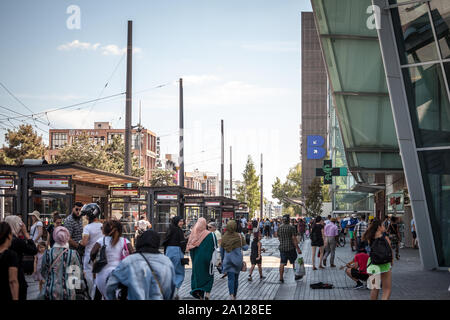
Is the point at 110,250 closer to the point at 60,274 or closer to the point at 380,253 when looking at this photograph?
the point at 60,274

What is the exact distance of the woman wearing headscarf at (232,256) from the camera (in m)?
12.0

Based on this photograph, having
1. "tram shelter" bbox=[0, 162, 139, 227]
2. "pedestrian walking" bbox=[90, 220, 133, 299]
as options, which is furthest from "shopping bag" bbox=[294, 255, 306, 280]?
"pedestrian walking" bbox=[90, 220, 133, 299]

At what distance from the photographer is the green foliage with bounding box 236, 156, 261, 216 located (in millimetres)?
117875

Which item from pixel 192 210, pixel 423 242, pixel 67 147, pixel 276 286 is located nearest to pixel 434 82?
pixel 423 242

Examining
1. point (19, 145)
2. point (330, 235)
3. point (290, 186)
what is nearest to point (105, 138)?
point (290, 186)

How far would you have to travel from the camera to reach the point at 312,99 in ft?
364

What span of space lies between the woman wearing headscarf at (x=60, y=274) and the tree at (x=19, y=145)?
48351 millimetres

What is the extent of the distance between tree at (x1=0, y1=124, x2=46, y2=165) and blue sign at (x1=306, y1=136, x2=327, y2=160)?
61342mm

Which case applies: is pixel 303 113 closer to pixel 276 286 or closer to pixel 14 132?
pixel 14 132

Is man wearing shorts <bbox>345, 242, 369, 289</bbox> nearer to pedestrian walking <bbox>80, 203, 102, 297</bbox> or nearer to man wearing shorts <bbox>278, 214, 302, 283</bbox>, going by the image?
man wearing shorts <bbox>278, 214, 302, 283</bbox>

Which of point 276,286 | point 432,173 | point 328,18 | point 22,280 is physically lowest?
point 276,286

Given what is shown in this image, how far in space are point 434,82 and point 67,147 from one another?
163 ft

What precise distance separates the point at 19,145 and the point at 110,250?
1938 inches

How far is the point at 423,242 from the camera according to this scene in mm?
18406
